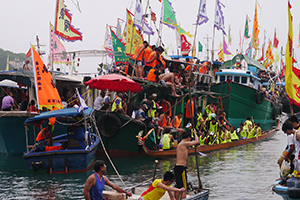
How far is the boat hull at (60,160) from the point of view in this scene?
41.9 feet

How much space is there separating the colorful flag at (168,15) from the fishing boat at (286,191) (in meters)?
13.1

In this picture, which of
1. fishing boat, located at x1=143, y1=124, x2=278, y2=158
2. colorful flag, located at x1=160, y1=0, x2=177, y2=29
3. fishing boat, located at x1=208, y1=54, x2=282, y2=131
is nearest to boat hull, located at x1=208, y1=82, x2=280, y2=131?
fishing boat, located at x1=208, y1=54, x2=282, y2=131

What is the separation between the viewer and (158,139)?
17.0 m

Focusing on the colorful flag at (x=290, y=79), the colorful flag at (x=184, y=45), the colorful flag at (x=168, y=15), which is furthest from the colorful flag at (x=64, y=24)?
the colorful flag at (x=290, y=79)

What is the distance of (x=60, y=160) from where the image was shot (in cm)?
1293

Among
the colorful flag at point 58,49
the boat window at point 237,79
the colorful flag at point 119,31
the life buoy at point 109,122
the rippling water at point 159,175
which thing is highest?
the colorful flag at point 119,31

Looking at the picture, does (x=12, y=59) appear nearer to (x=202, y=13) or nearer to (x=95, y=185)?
(x=202, y=13)

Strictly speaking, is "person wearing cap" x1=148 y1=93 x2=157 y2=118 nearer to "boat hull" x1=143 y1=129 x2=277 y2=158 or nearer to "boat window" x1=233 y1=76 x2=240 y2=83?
"boat hull" x1=143 y1=129 x2=277 y2=158

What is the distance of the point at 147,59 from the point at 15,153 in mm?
8059

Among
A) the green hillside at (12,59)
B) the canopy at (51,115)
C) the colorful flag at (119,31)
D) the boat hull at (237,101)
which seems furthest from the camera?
the green hillside at (12,59)

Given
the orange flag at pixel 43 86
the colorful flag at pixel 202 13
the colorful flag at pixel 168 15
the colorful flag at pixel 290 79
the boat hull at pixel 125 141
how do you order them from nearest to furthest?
the colorful flag at pixel 290 79, the orange flag at pixel 43 86, the boat hull at pixel 125 141, the colorful flag at pixel 202 13, the colorful flag at pixel 168 15

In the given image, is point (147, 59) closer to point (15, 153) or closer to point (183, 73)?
point (183, 73)

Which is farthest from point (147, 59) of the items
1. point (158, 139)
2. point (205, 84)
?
point (205, 84)

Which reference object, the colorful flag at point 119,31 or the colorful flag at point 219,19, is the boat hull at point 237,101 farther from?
the colorful flag at point 119,31
